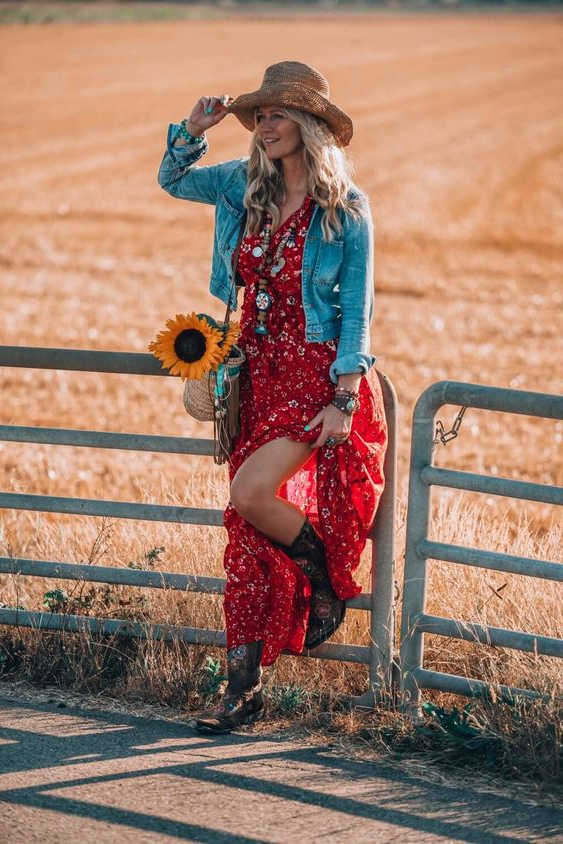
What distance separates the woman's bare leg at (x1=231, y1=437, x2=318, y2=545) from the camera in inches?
160

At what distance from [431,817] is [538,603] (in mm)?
1501

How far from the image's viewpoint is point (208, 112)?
14.3ft

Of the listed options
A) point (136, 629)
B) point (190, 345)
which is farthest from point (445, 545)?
point (136, 629)

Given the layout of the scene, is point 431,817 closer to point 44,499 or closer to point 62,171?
point 44,499

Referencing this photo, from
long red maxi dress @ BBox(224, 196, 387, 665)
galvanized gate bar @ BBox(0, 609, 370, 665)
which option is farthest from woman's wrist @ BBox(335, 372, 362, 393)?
galvanized gate bar @ BBox(0, 609, 370, 665)

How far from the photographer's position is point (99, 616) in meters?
4.88

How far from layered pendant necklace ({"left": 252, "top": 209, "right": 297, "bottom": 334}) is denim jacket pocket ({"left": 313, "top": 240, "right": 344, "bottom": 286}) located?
0.40 feet

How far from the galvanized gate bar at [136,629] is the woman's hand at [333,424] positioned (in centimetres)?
77

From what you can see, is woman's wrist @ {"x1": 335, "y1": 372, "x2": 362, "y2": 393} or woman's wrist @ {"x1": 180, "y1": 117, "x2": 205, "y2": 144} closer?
woman's wrist @ {"x1": 335, "y1": 372, "x2": 362, "y2": 393}

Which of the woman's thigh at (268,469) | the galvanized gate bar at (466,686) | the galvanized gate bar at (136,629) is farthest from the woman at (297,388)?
the galvanized gate bar at (466,686)

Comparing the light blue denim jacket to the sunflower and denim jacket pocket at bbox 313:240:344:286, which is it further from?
the sunflower

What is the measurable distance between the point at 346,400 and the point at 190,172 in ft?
3.42

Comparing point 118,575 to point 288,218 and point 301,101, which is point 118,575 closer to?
point 288,218

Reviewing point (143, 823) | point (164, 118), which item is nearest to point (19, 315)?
point (143, 823)
